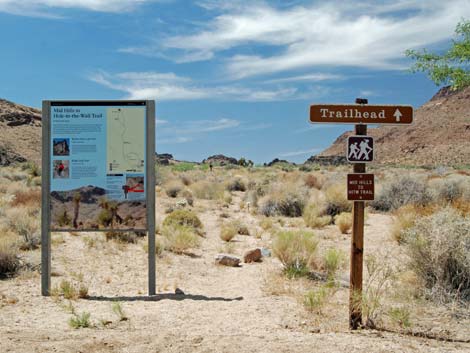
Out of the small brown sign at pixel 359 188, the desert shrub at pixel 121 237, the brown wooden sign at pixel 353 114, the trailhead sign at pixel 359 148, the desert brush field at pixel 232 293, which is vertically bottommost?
the desert brush field at pixel 232 293

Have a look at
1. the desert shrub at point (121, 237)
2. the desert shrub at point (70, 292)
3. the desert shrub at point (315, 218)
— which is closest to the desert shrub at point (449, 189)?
the desert shrub at point (315, 218)

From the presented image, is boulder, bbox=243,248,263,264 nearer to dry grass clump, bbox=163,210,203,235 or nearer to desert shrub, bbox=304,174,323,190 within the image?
dry grass clump, bbox=163,210,203,235

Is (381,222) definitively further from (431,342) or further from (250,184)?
(250,184)

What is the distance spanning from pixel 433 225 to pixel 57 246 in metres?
8.46

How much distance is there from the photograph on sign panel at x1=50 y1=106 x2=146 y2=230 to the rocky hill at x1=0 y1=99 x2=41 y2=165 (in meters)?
57.2

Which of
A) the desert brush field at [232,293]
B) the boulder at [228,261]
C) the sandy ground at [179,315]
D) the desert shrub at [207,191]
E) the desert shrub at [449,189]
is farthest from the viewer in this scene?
the desert shrub at [207,191]

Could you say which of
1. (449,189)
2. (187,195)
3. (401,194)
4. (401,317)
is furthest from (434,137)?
(401,317)

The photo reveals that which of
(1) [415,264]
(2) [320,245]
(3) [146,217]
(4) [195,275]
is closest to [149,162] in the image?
(3) [146,217]

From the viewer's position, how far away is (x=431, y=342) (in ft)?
22.7

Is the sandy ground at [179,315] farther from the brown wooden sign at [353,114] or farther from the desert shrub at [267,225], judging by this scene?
the desert shrub at [267,225]

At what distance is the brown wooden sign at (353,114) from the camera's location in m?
7.15

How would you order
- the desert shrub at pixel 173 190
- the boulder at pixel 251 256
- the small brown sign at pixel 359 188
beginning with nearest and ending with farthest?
the small brown sign at pixel 359 188
the boulder at pixel 251 256
the desert shrub at pixel 173 190

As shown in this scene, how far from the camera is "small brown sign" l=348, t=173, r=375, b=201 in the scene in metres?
7.12

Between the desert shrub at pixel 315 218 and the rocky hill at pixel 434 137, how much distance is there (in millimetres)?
61684
